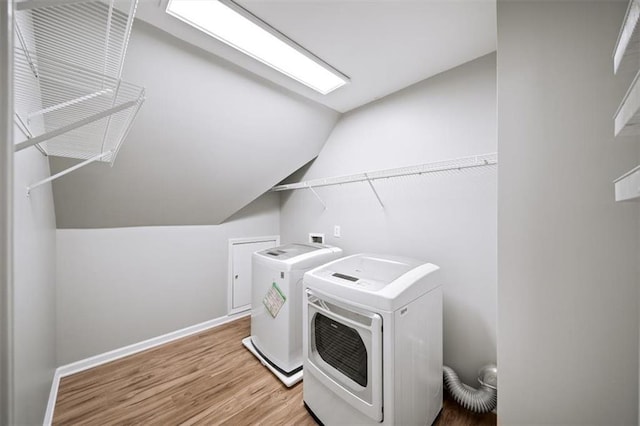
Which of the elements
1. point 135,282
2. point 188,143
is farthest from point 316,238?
point 135,282

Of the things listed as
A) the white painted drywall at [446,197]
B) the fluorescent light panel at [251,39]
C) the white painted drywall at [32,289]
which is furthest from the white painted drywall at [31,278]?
the white painted drywall at [446,197]

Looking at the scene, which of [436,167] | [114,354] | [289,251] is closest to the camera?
[436,167]

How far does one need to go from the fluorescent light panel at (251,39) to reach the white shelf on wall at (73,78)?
0.28 meters

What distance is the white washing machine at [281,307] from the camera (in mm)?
1904

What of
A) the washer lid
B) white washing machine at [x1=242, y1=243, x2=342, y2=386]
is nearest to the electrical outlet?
the washer lid

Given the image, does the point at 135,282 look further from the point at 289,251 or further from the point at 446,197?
the point at 446,197

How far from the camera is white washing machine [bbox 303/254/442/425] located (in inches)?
45.9

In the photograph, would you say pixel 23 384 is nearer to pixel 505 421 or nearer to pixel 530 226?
pixel 505 421

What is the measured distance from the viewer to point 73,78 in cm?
77

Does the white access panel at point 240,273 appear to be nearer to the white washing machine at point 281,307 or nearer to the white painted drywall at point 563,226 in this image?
the white washing machine at point 281,307

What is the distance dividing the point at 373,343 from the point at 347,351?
0.23 meters

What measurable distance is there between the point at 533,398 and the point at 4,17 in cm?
195

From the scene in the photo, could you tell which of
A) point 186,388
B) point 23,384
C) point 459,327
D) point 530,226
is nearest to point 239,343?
point 186,388

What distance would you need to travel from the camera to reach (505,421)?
108cm
